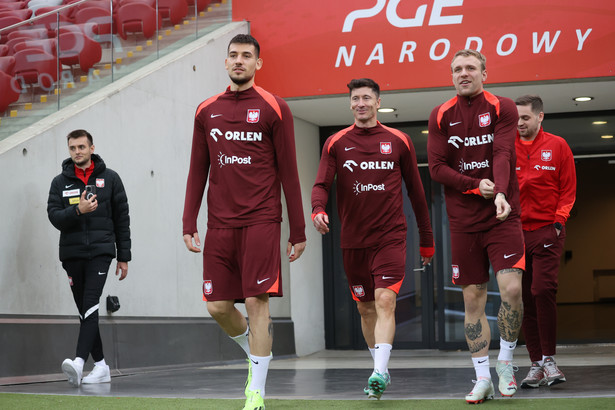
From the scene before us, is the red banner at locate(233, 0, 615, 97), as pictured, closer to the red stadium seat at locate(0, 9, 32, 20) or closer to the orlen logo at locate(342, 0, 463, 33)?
the orlen logo at locate(342, 0, 463, 33)

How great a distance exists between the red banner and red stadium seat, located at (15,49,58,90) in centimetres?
316

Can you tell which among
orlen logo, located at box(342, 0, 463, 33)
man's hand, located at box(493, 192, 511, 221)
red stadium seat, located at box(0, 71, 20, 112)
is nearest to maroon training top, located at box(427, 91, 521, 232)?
man's hand, located at box(493, 192, 511, 221)

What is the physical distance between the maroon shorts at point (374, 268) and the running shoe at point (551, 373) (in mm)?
1384

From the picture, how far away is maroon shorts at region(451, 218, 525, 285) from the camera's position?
5.08m

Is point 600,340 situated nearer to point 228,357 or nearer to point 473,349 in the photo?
point 228,357

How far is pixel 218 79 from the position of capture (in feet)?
34.1

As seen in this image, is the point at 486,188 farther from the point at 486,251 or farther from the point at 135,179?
the point at 135,179

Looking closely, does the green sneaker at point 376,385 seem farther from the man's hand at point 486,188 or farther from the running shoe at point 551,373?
A: the running shoe at point 551,373

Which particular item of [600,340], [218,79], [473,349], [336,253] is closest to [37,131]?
[218,79]

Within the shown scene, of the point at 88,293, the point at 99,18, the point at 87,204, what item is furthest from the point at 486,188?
the point at 99,18

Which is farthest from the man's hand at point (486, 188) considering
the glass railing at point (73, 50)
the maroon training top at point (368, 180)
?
the glass railing at point (73, 50)

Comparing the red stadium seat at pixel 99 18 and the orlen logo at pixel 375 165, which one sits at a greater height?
the red stadium seat at pixel 99 18

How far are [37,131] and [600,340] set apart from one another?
8.57 m

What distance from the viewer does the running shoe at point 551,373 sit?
5945 mm
